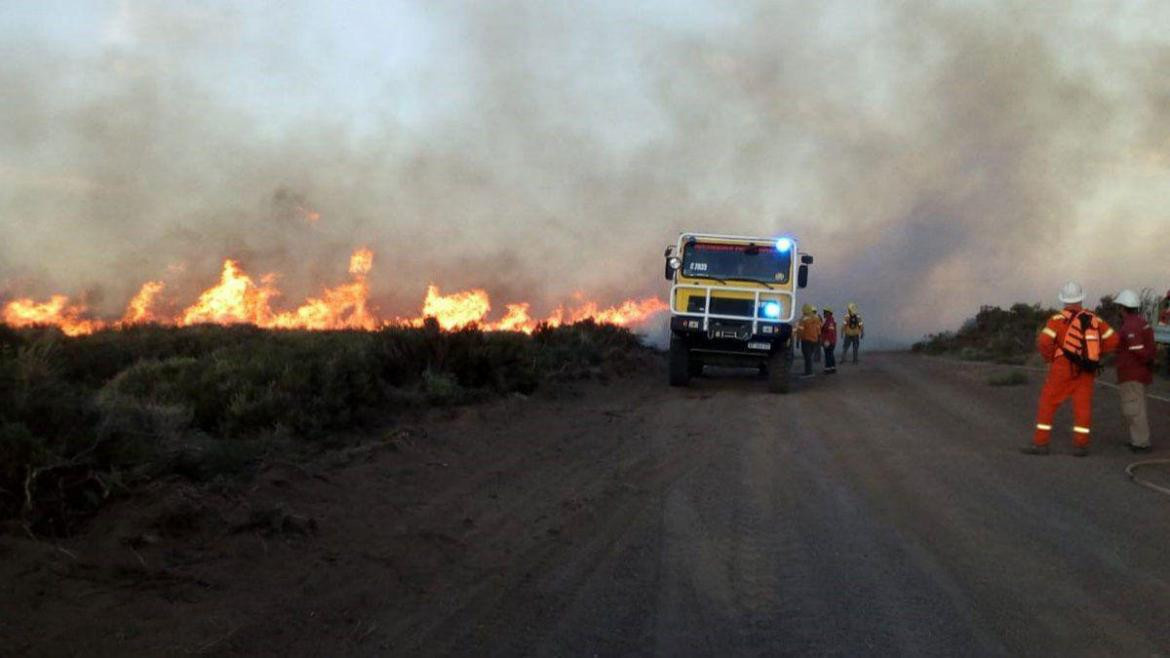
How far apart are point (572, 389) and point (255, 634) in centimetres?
1132

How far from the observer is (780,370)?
59.1 feet

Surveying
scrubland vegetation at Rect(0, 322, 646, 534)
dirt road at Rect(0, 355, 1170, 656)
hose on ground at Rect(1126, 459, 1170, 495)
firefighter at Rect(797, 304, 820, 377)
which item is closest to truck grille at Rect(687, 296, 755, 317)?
scrubland vegetation at Rect(0, 322, 646, 534)

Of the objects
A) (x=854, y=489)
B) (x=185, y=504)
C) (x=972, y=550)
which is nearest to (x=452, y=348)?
(x=854, y=489)

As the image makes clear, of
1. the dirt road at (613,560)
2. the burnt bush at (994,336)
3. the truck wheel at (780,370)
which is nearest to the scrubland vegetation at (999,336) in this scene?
the burnt bush at (994,336)

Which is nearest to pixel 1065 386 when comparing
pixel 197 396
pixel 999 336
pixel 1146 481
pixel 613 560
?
pixel 1146 481

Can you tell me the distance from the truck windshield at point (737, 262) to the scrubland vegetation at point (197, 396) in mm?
2940

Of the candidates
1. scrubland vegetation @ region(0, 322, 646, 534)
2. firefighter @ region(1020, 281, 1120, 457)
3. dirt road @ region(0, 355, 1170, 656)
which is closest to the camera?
dirt road @ region(0, 355, 1170, 656)

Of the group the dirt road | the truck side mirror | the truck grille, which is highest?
the truck side mirror

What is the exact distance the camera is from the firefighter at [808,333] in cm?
2283

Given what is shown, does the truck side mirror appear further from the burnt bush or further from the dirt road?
the burnt bush

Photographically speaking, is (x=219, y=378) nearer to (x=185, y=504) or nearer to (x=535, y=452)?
(x=535, y=452)

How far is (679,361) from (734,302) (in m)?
1.59

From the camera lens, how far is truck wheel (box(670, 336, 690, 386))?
725 inches

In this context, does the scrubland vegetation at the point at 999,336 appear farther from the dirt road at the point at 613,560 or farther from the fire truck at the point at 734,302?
the dirt road at the point at 613,560
